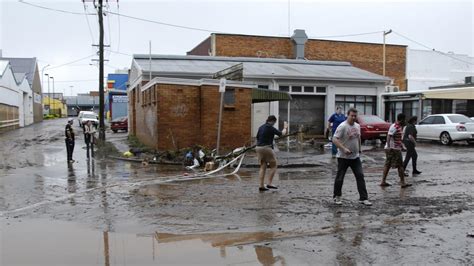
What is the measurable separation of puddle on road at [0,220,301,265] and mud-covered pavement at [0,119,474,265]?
1cm

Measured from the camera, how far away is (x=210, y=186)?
1092 centimetres

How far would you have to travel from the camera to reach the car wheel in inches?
862

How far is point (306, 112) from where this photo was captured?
2770cm

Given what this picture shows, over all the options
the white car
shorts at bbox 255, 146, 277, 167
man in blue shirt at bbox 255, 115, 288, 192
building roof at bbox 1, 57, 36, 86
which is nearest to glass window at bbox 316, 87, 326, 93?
the white car

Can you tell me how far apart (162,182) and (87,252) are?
5.96m

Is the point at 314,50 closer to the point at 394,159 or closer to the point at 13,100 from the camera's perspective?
the point at 13,100

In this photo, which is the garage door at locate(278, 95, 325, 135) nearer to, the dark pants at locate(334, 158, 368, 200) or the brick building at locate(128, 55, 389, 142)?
the brick building at locate(128, 55, 389, 142)

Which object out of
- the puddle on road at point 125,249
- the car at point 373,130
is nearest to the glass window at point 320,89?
the car at point 373,130

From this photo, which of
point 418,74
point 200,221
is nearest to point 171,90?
point 200,221

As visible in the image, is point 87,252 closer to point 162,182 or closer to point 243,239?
point 243,239

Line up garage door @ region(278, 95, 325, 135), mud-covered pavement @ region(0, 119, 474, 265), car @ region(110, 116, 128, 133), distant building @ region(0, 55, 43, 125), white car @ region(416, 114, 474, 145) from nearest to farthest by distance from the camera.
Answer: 1. mud-covered pavement @ region(0, 119, 474, 265)
2. white car @ region(416, 114, 474, 145)
3. garage door @ region(278, 95, 325, 135)
4. car @ region(110, 116, 128, 133)
5. distant building @ region(0, 55, 43, 125)

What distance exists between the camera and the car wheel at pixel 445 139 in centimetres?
2189

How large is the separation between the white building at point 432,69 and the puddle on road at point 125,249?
4556 cm

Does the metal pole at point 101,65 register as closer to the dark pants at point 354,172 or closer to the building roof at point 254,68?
the building roof at point 254,68
